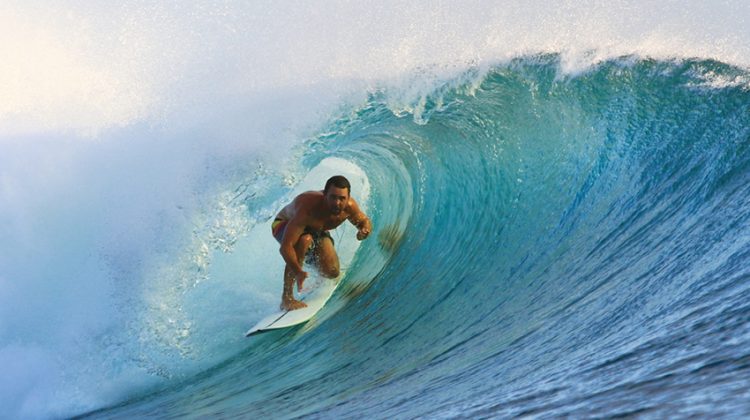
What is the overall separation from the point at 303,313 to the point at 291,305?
115 mm

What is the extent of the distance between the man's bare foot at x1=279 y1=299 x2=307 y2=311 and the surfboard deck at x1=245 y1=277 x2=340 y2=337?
0.03 metres

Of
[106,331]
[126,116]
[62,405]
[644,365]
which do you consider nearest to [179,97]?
[126,116]

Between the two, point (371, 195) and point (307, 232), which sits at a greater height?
point (371, 195)

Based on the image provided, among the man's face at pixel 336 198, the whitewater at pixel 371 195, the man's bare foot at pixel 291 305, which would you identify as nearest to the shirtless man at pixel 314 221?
the man's face at pixel 336 198

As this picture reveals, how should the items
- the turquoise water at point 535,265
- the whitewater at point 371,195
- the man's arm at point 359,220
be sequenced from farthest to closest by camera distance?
the man's arm at point 359,220 → the whitewater at point 371,195 → the turquoise water at point 535,265

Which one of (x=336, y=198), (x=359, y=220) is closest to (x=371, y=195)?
(x=359, y=220)

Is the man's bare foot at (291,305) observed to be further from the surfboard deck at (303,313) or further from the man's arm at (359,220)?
the man's arm at (359,220)

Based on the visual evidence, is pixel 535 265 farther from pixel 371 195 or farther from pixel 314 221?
pixel 371 195

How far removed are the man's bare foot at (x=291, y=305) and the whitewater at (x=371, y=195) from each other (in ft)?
0.66

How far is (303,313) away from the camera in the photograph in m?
6.49

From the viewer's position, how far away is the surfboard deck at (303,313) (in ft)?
20.8

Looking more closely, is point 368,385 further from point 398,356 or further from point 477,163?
point 477,163

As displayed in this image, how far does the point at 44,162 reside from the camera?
842 cm

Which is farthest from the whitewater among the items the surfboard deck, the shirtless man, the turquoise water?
the shirtless man
